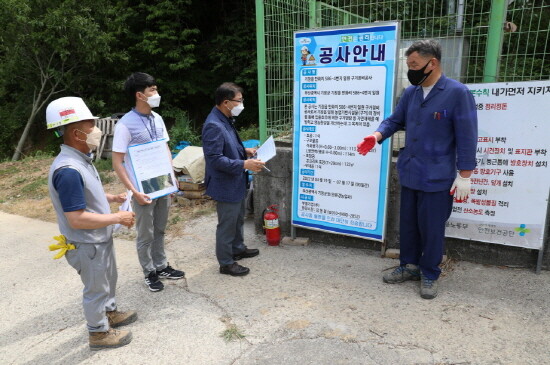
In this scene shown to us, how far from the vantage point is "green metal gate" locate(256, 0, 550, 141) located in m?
3.63

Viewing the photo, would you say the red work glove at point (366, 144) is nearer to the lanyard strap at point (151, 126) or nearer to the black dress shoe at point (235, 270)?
the black dress shoe at point (235, 270)

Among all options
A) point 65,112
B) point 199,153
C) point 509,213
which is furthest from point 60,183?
point 199,153

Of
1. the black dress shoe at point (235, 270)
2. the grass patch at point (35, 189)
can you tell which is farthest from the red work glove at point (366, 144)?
the grass patch at point (35, 189)

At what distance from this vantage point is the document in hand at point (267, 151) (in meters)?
3.85

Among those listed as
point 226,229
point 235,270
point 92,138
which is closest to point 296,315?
point 235,270

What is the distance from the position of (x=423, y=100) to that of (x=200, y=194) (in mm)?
3881

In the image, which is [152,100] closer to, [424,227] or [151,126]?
[151,126]

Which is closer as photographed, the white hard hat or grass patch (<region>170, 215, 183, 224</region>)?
the white hard hat

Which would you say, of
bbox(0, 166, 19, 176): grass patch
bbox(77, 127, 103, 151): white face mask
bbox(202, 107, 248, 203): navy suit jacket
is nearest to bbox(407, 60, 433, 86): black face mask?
bbox(202, 107, 248, 203): navy suit jacket

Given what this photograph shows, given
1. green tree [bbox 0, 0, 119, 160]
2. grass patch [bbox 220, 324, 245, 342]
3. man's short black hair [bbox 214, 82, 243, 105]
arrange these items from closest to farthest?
grass patch [bbox 220, 324, 245, 342] < man's short black hair [bbox 214, 82, 243, 105] < green tree [bbox 0, 0, 119, 160]

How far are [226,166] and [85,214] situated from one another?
1.36m

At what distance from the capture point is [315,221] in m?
4.46

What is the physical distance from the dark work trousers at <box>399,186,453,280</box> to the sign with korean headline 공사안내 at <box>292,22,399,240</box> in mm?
431

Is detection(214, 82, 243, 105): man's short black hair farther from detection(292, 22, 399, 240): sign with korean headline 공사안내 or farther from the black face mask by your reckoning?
the black face mask
